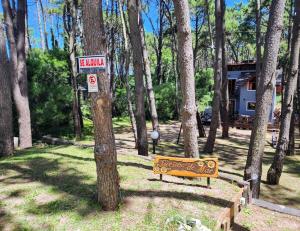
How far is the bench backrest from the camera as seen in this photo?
18.6 feet

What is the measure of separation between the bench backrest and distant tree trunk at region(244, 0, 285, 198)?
156 cm

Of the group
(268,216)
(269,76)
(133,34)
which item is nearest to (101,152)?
(268,216)

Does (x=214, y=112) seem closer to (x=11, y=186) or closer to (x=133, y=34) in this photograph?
(x=133, y=34)

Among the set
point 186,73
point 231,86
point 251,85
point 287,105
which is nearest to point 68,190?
point 186,73

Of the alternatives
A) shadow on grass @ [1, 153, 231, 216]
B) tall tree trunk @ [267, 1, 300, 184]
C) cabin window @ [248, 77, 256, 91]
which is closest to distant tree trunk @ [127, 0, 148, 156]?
shadow on grass @ [1, 153, 231, 216]

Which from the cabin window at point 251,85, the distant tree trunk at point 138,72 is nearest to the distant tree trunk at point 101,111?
the distant tree trunk at point 138,72

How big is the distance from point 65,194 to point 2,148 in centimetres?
495

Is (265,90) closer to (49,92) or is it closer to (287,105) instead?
(287,105)

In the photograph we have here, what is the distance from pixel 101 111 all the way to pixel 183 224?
75.4 inches

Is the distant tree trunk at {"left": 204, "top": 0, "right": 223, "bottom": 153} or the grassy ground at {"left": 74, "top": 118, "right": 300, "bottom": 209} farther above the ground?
the distant tree trunk at {"left": 204, "top": 0, "right": 223, "bottom": 153}

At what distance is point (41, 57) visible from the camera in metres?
15.2

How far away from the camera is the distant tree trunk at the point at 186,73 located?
5.66 m

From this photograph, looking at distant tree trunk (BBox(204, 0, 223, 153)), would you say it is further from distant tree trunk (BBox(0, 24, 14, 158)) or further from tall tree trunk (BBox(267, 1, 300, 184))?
distant tree trunk (BBox(0, 24, 14, 158))

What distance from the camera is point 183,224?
4.09 meters
